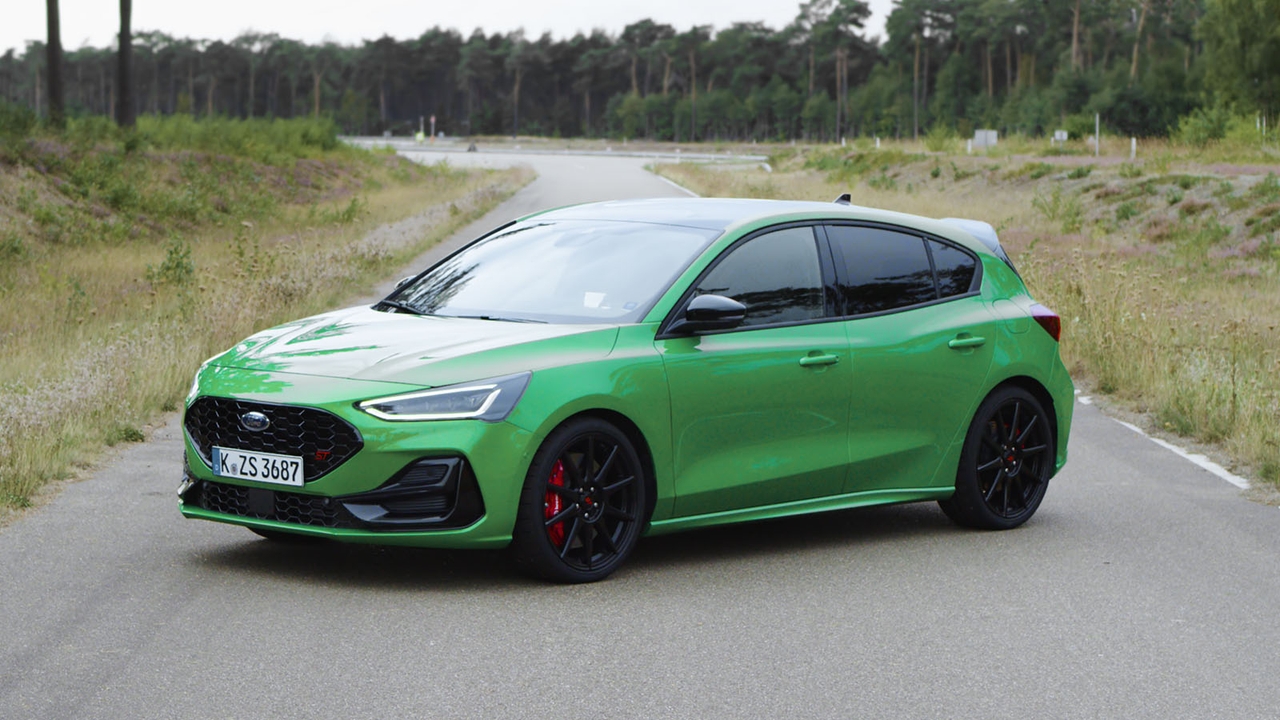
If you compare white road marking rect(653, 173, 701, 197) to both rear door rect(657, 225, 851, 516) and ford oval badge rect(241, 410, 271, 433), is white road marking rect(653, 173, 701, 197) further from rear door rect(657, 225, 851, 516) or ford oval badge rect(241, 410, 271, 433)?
ford oval badge rect(241, 410, 271, 433)

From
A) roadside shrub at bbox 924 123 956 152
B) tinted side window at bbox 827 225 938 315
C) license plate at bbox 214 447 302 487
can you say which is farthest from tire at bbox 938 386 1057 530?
roadside shrub at bbox 924 123 956 152

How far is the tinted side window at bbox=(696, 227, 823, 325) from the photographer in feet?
23.9

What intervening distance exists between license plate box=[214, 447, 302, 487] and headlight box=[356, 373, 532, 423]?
0.39m

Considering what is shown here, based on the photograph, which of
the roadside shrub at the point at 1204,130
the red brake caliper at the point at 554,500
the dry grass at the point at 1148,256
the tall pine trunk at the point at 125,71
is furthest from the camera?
the roadside shrub at the point at 1204,130

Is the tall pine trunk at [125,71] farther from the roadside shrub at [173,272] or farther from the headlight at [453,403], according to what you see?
the headlight at [453,403]

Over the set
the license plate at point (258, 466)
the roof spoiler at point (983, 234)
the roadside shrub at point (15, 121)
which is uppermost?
the roadside shrub at point (15, 121)

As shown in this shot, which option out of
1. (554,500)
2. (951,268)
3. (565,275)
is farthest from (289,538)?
(951,268)

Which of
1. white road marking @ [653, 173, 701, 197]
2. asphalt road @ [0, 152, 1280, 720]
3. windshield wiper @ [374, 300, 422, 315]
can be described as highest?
white road marking @ [653, 173, 701, 197]

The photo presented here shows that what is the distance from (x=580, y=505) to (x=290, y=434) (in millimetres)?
1154

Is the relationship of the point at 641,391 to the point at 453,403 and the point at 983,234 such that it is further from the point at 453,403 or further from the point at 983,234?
the point at 983,234

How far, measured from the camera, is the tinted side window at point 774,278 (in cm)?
728

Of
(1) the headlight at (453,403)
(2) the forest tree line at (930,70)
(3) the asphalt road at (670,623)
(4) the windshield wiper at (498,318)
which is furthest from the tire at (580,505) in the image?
(2) the forest tree line at (930,70)

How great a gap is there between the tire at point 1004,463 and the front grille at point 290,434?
324 cm

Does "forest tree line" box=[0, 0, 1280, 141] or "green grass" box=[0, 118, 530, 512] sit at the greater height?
"forest tree line" box=[0, 0, 1280, 141]
